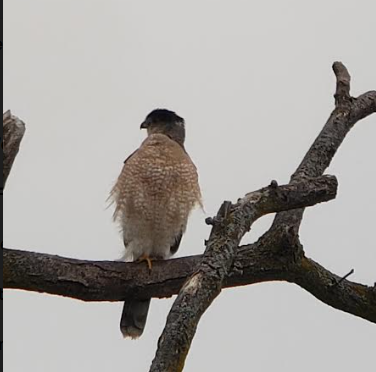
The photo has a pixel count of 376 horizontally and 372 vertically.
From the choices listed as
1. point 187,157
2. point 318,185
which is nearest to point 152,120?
point 187,157

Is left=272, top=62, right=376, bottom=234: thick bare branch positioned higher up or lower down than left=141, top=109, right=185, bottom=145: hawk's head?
lower down

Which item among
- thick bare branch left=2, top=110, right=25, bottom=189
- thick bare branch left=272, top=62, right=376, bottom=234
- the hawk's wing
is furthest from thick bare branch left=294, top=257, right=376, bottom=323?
thick bare branch left=2, top=110, right=25, bottom=189

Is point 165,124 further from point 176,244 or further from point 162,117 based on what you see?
point 176,244

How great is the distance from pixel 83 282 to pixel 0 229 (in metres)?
0.57

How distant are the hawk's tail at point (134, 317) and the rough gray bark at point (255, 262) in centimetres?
45

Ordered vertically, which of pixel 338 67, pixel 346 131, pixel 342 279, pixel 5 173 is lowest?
pixel 342 279

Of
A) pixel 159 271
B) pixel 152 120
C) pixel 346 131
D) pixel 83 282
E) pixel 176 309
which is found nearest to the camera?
pixel 176 309

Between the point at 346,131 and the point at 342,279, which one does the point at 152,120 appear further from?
the point at 342,279

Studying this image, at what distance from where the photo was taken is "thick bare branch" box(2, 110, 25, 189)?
4.62m

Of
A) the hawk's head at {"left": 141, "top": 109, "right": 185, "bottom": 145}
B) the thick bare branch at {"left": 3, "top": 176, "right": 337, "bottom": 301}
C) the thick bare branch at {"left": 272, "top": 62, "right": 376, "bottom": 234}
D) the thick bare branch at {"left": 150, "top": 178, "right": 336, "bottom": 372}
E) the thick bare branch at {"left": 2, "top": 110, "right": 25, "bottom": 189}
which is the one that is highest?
the hawk's head at {"left": 141, "top": 109, "right": 185, "bottom": 145}

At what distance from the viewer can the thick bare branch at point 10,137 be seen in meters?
4.62

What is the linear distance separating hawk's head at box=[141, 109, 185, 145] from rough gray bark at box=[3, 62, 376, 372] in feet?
5.65

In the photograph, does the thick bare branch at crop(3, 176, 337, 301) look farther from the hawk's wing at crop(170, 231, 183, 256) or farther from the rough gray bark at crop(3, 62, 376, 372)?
the hawk's wing at crop(170, 231, 183, 256)

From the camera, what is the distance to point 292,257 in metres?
5.30
